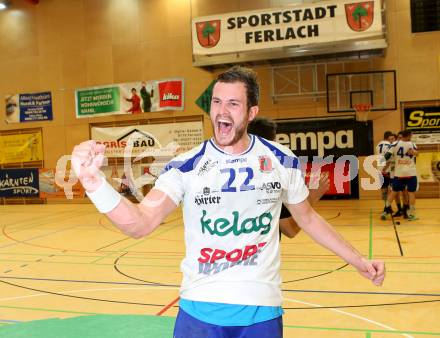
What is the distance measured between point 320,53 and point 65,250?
9.76 meters

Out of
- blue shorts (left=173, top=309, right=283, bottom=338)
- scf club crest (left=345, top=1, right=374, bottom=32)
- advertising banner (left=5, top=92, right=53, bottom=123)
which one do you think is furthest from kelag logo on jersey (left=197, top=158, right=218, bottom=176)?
advertising banner (left=5, top=92, right=53, bottom=123)

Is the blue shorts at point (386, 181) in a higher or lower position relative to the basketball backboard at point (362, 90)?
lower

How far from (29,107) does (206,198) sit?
67.9ft

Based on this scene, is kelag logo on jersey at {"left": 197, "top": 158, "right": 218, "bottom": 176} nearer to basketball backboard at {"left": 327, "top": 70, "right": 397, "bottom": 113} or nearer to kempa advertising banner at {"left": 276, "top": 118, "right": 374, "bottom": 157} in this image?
kempa advertising banner at {"left": 276, "top": 118, "right": 374, "bottom": 157}

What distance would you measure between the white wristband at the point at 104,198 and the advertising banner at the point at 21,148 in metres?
20.4

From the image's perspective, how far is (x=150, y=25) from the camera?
1925 cm

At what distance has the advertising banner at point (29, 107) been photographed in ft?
68.1

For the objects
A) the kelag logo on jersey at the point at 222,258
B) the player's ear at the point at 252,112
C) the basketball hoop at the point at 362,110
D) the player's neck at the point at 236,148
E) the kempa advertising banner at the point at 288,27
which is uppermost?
the kempa advertising banner at the point at 288,27

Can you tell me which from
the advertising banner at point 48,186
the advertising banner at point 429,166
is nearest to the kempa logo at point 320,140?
the advertising banner at point 429,166

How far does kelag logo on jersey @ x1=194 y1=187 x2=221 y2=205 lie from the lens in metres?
2.25

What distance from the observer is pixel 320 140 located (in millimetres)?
15992

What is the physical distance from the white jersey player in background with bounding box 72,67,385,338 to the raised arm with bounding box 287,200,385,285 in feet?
0.65

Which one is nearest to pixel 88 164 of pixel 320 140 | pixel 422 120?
pixel 320 140

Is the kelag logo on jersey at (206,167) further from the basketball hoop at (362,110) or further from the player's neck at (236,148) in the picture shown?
the basketball hoop at (362,110)
